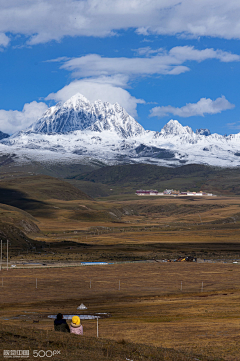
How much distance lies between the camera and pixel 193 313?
41781mm

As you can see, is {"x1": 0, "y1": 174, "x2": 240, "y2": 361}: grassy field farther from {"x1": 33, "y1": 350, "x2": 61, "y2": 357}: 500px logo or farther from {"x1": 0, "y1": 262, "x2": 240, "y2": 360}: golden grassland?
{"x1": 33, "y1": 350, "x2": 61, "y2": 357}: 500px logo

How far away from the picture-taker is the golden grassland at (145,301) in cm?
3136

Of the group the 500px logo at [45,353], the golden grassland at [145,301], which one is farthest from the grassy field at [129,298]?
the 500px logo at [45,353]

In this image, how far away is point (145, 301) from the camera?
51.1 metres

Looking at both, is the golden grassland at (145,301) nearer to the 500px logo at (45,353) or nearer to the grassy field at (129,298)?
the grassy field at (129,298)

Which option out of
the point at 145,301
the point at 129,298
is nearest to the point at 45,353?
the point at 145,301

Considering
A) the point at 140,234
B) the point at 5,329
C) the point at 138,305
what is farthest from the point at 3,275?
the point at 140,234

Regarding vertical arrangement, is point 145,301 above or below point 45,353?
below

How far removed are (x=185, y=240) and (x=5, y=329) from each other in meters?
121

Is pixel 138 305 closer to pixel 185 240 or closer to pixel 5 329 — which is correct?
pixel 5 329

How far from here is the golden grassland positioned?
31359 mm

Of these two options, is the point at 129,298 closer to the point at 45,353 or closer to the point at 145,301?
the point at 145,301

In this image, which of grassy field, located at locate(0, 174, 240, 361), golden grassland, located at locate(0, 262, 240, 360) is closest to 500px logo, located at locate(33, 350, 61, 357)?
grassy field, located at locate(0, 174, 240, 361)

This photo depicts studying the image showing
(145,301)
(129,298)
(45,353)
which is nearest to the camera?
(45,353)
